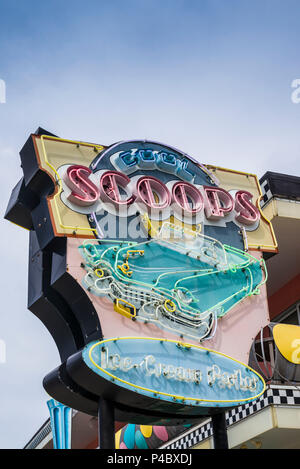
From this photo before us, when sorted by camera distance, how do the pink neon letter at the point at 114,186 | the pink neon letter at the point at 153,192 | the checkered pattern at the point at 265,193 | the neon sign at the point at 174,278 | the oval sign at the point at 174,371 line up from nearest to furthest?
the oval sign at the point at 174,371 < the neon sign at the point at 174,278 < the pink neon letter at the point at 114,186 < the pink neon letter at the point at 153,192 < the checkered pattern at the point at 265,193

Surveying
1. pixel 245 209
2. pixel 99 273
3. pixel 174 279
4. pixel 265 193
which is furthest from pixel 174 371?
pixel 265 193

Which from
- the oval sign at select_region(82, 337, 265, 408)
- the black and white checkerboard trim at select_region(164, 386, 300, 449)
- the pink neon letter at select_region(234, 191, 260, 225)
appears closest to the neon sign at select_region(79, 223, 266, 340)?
the oval sign at select_region(82, 337, 265, 408)

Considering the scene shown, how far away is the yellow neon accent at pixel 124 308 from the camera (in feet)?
33.4

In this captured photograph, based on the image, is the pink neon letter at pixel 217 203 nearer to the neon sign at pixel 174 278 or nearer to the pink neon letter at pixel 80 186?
the neon sign at pixel 174 278

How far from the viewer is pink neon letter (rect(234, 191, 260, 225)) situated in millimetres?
12422

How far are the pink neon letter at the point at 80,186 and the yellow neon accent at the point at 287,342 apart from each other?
13.0ft

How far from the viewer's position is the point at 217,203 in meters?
12.2

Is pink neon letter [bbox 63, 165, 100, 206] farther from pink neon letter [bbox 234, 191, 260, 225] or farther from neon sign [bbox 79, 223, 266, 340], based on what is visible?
pink neon letter [bbox 234, 191, 260, 225]

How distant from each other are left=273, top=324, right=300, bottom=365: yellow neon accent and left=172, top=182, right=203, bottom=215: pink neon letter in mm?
2535

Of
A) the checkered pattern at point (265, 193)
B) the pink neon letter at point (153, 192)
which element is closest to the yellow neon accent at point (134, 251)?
the pink neon letter at point (153, 192)

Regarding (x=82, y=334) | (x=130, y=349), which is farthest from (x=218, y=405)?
(x=82, y=334)

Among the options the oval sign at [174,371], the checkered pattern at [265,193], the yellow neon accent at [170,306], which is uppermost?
the checkered pattern at [265,193]

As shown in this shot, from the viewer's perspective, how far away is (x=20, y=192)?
1116 centimetres

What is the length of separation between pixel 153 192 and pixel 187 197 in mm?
749
